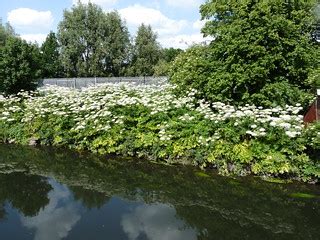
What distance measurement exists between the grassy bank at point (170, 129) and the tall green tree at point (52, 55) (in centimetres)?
2377

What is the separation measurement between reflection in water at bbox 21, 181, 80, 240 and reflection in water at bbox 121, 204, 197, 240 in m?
0.99

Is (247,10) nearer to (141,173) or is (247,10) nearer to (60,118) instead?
(141,173)

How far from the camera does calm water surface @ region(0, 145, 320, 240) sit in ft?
22.9

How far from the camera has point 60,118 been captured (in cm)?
1426

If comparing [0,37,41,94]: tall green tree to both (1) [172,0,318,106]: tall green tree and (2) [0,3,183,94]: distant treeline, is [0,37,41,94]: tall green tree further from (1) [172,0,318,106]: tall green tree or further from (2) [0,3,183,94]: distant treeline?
(1) [172,0,318,106]: tall green tree

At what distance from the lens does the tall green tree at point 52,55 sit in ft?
133

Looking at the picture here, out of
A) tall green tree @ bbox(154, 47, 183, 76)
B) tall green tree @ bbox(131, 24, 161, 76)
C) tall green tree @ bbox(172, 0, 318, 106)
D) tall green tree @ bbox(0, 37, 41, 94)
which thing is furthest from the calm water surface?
tall green tree @ bbox(131, 24, 161, 76)

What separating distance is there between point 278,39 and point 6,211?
8.19m

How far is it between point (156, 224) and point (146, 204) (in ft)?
3.68

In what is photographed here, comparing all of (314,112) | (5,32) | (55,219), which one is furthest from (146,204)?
(5,32)

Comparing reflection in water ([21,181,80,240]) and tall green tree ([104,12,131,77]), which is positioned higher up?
tall green tree ([104,12,131,77])

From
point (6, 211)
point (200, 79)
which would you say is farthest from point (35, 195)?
point (200, 79)

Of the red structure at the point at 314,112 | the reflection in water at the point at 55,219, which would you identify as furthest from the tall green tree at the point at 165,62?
the reflection in water at the point at 55,219

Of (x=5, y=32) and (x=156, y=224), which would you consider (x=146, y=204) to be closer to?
(x=156, y=224)
